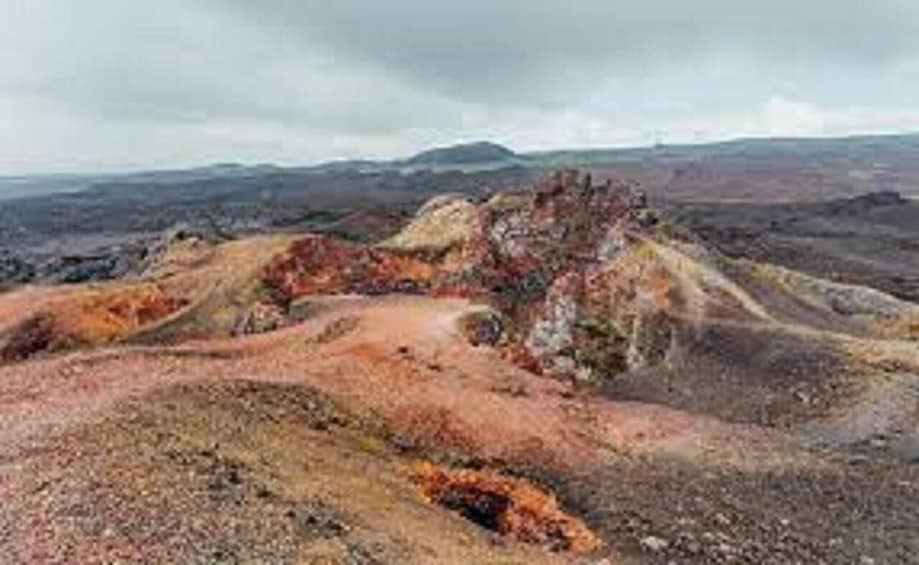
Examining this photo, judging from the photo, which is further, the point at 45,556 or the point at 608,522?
the point at 608,522


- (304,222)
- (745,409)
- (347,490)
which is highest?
(347,490)

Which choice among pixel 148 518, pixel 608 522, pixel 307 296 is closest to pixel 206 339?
pixel 307 296

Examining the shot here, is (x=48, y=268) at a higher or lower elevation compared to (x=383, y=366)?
lower

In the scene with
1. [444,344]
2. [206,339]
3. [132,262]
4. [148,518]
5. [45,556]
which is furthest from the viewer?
[132,262]

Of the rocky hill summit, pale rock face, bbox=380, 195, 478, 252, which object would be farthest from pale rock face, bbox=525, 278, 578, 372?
pale rock face, bbox=380, 195, 478, 252

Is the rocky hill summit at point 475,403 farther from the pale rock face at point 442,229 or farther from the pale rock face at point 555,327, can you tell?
the pale rock face at point 442,229

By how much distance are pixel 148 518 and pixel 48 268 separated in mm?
94118

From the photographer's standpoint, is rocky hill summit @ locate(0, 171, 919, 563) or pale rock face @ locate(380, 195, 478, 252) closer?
rocky hill summit @ locate(0, 171, 919, 563)

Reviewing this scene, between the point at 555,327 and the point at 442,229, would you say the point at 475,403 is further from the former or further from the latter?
the point at 442,229

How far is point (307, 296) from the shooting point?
53344mm

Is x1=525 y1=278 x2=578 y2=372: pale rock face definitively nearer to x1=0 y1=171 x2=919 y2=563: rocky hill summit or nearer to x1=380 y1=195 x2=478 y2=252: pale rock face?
x1=0 y1=171 x2=919 y2=563: rocky hill summit

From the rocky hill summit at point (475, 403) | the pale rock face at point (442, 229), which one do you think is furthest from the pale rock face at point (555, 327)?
the pale rock face at point (442, 229)

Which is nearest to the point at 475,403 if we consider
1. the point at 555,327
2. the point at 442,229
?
the point at 555,327

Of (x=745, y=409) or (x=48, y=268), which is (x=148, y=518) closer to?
(x=745, y=409)
